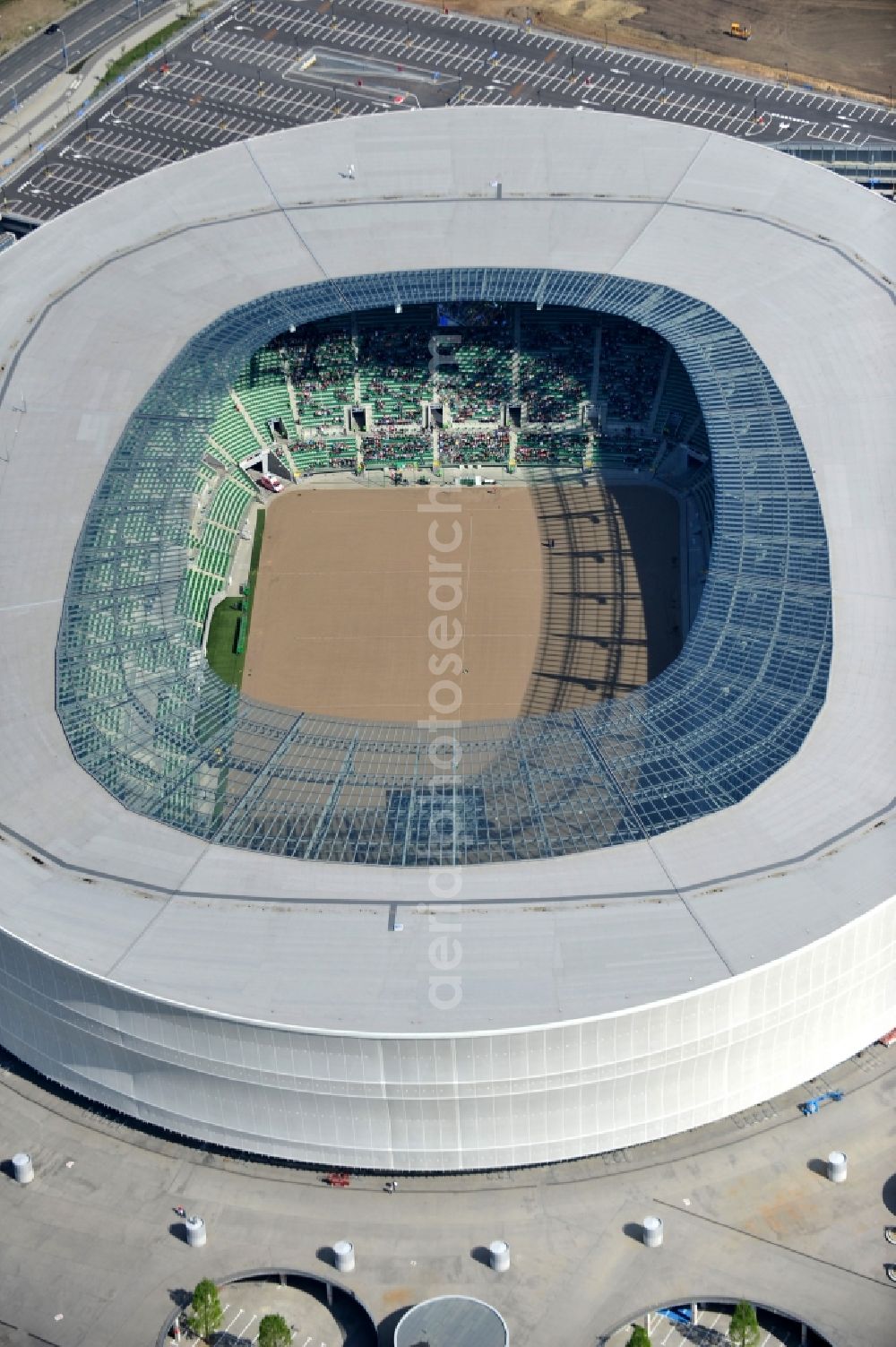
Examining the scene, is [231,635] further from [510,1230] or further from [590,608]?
[510,1230]

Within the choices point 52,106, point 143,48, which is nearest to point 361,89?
point 143,48

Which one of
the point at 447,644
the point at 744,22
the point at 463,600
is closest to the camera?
the point at 447,644

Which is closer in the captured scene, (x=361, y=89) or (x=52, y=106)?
(x=52, y=106)

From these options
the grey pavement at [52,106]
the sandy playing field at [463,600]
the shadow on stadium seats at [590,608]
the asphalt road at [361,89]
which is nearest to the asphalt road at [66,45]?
the grey pavement at [52,106]

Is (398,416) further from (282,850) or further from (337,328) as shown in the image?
(282,850)

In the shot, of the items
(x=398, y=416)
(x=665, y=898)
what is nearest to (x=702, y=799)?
(x=665, y=898)

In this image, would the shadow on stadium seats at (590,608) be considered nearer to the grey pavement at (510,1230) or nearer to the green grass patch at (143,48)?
the grey pavement at (510,1230)

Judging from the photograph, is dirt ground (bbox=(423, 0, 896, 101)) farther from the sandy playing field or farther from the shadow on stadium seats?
the sandy playing field
